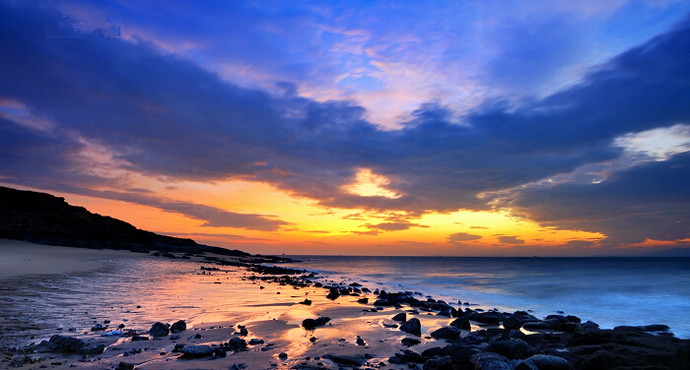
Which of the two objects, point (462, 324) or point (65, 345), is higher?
point (65, 345)

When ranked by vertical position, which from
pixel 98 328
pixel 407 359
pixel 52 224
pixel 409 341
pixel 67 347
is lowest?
pixel 409 341

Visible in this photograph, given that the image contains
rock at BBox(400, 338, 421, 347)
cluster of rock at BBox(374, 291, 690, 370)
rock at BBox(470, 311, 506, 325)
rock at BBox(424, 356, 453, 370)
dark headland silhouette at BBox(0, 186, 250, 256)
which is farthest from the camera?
dark headland silhouette at BBox(0, 186, 250, 256)

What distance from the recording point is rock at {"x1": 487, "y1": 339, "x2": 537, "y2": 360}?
8.33m

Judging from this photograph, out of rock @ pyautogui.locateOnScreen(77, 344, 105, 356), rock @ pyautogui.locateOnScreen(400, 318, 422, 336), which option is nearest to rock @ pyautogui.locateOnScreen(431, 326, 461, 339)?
rock @ pyautogui.locateOnScreen(400, 318, 422, 336)

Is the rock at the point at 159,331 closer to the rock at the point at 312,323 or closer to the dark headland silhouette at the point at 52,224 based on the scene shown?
the rock at the point at 312,323

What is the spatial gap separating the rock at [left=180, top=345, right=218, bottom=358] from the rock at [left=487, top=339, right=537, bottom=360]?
6.74 metres

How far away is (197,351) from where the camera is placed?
7.54 m

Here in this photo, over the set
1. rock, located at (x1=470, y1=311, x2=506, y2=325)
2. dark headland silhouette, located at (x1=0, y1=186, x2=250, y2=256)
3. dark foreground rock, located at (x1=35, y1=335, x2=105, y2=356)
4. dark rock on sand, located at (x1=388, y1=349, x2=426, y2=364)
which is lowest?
rock, located at (x1=470, y1=311, x2=506, y2=325)

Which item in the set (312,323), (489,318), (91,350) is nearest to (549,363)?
Answer: (312,323)

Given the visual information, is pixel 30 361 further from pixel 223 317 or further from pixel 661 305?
pixel 661 305

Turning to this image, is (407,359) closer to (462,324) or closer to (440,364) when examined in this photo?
(440,364)

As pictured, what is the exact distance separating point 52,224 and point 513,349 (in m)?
84.6

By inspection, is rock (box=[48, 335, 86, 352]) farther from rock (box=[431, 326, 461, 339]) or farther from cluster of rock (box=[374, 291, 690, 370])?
rock (box=[431, 326, 461, 339])

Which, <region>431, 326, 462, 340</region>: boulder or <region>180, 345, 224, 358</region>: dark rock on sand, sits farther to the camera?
<region>431, 326, 462, 340</region>: boulder
